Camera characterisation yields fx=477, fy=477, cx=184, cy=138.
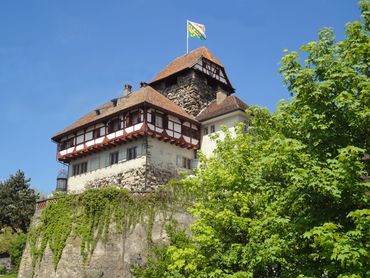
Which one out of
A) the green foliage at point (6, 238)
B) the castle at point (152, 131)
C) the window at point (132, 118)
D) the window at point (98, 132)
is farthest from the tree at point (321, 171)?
the green foliage at point (6, 238)

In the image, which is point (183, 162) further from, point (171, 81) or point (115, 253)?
point (115, 253)

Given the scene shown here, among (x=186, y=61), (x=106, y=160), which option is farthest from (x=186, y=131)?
(x=186, y=61)

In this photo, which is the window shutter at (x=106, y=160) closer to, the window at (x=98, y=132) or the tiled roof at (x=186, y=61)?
the window at (x=98, y=132)

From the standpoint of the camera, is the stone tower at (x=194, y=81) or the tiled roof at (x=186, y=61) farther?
the tiled roof at (x=186, y=61)

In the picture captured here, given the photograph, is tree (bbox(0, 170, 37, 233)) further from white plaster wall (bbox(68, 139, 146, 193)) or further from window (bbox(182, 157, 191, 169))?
window (bbox(182, 157, 191, 169))

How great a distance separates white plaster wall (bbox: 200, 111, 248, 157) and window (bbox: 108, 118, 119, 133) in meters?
7.06

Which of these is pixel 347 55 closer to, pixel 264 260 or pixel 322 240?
pixel 322 240

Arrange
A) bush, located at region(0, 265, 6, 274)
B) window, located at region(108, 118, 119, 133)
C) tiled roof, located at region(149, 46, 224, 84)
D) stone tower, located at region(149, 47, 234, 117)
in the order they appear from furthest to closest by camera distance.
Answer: tiled roof, located at region(149, 46, 224, 84) → stone tower, located at region(149, 47, 234, 117) → bush, located at region(0, 265, 6, 274) → window, located at region(108, 118, 119, 133)

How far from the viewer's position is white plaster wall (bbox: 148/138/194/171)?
35178 mm

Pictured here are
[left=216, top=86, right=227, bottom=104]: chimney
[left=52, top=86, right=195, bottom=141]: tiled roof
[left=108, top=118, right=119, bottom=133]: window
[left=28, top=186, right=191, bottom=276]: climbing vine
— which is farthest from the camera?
[left=216, top=86, right=227, bottom=104]: chimney

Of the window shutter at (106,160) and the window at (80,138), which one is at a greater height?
the window at (80,138)

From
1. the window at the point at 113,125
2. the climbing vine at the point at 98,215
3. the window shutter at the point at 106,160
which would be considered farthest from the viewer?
the window shutter at the point at 106,160

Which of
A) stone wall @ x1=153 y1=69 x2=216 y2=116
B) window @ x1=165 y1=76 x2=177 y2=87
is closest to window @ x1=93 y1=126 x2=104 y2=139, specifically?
stone wall @ x1=153 y1=69 x2=216 y2=116

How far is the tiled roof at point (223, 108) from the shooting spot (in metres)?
37.1
